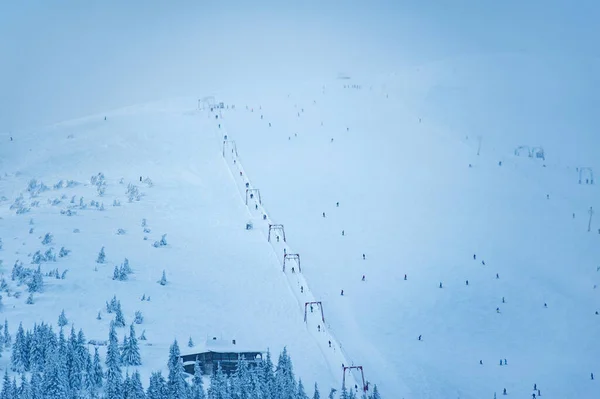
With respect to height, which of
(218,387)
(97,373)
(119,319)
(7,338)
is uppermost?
(119,319)

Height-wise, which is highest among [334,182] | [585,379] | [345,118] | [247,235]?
[345,118]

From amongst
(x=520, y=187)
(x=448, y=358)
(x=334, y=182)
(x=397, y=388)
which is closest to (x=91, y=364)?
(x=397, y=388)

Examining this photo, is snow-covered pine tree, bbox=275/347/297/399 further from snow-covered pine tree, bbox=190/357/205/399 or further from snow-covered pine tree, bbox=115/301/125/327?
snow-covered pine tree, bbox=115/301/125/327

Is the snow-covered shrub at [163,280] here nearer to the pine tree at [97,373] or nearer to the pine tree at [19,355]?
the pine tree at [19,355]

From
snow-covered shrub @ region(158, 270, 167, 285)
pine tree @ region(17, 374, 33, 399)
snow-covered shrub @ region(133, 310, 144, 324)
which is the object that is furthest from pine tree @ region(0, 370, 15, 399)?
snow-covered shrub @ region(158, 270, 167, 285)

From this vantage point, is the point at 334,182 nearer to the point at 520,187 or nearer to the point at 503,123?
the point at 520,187

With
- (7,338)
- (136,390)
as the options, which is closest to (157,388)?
(136,390)

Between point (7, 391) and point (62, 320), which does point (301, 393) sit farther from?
point (62, 320)
